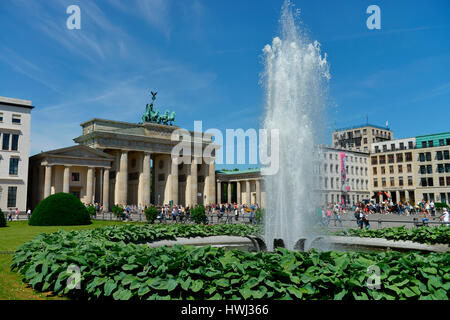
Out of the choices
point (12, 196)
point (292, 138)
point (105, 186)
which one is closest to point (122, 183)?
point (105, 186)

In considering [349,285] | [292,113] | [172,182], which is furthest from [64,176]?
[349,285]

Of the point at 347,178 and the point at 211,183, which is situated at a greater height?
the point at 347,178

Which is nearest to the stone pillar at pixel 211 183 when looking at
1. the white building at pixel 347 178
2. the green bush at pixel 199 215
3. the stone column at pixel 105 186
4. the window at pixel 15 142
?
the stone column at pixel 105 186

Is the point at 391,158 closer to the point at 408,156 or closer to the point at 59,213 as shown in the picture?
the point at 408,156

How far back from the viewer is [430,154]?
83.0 meters

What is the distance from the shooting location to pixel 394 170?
295ft

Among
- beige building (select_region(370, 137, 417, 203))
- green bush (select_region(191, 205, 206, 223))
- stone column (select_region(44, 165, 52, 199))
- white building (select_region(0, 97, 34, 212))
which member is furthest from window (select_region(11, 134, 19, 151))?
beige building (select_region(370, 137, 417, 203))

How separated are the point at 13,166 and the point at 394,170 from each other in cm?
8214

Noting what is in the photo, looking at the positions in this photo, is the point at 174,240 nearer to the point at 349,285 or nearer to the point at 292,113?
the point at 292,113

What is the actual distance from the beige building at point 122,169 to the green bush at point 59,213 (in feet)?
84.5

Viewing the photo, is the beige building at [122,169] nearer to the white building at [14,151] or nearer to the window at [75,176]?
the window at [75,176]

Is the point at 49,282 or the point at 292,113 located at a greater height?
the point at 292,113

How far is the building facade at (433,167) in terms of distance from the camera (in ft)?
262

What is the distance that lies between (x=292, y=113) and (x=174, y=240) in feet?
27.4
